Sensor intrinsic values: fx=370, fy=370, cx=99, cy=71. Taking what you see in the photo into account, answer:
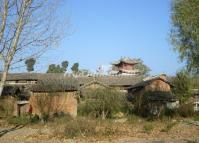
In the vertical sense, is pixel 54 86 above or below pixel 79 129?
above

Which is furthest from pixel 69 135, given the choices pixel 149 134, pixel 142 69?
pixel 142 69

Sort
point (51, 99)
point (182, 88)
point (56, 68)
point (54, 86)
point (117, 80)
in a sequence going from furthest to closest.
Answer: point (56, 68) → point (117, 80) → point (182, 88) → point (54, 86) → point (51, 99)

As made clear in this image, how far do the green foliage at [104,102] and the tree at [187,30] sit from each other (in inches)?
451

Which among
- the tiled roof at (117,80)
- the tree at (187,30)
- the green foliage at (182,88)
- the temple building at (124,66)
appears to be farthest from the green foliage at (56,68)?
the tree at (187,30)

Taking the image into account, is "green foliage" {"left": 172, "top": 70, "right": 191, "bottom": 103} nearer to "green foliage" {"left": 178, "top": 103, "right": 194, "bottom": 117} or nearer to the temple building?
"green foliage" {"left": 178, "top": 103, "right": 194, "bottom": 117}

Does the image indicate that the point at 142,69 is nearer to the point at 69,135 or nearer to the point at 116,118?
the point at 116,118

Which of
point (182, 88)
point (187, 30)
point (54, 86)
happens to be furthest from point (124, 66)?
point (187, 30)

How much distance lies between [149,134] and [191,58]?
6.15m

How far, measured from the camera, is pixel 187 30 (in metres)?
24.8

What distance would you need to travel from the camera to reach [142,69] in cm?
10138

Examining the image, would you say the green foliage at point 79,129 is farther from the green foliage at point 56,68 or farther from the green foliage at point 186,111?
the green foliage at point 56,68

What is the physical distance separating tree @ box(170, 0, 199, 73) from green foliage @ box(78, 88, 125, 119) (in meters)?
11.5

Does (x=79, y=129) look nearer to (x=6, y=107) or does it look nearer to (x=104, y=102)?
(x=104, y=102)

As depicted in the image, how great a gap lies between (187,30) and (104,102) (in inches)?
525
